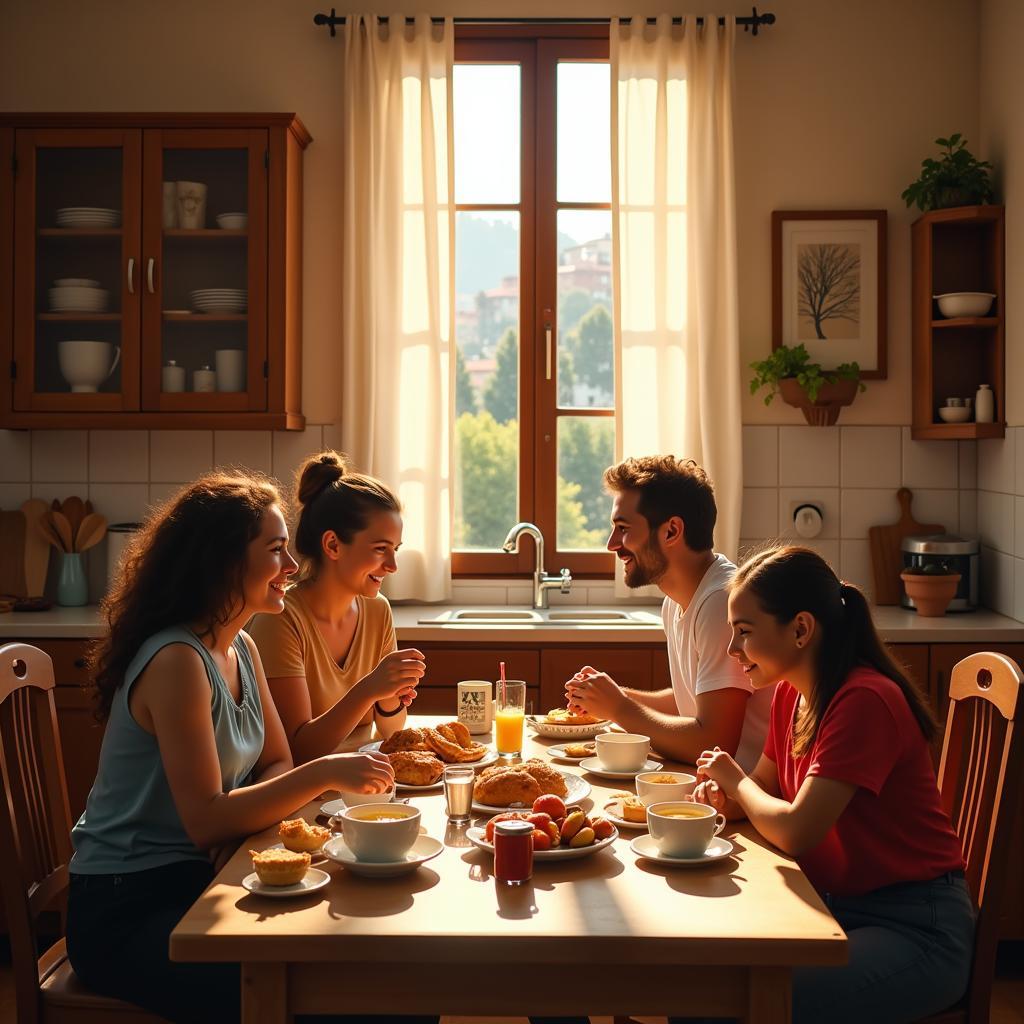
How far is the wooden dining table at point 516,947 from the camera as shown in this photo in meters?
1.31

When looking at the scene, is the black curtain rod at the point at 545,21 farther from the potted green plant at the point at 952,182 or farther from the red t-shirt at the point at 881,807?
the red t-shirt at the point at 881,807

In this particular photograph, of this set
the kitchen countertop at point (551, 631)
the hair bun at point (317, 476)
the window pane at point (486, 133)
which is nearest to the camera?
the hair bun at point (317, 476)

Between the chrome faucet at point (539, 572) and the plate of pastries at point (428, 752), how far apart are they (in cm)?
140

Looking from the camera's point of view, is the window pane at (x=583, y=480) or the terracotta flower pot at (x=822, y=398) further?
the window pane at (x=583, y=480)

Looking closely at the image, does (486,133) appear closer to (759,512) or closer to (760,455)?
(760,455)

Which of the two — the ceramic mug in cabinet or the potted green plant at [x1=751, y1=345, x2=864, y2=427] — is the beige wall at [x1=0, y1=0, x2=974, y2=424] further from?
the ceramic mug in cabinet

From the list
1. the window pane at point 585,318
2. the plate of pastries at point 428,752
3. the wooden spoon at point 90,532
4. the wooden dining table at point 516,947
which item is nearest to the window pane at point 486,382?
the window pane at point 585,318

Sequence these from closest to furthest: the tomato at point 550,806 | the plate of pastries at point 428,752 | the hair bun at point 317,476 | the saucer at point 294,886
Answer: the saucer at point 294,886
the tomato at point 550,806
the plate of pastries at point 428,752
the hair bun at point 317,476

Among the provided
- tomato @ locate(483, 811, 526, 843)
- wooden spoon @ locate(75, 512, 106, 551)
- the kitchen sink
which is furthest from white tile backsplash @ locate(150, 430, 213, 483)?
tomato @ locate(483, 811, 526, 843)

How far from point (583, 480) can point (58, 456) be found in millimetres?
1707

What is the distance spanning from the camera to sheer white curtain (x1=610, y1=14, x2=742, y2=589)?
3.65 meters

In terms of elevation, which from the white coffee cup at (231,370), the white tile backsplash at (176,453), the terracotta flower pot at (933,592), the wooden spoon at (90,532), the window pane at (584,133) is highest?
the window pane at (584,133)

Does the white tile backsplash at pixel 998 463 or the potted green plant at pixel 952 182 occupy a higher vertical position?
the potted green plant at pixel 952 182

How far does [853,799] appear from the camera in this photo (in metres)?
1.73
